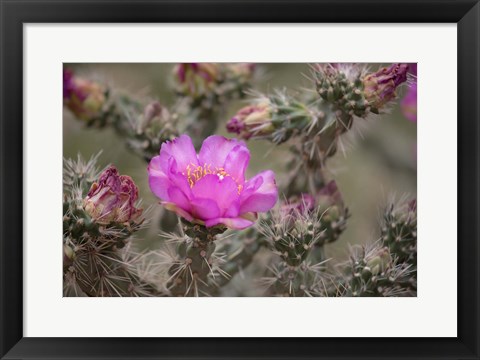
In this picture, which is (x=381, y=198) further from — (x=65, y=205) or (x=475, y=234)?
(x=65, y=205)

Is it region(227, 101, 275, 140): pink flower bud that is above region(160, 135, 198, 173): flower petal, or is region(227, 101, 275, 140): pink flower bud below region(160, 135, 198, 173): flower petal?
A: above

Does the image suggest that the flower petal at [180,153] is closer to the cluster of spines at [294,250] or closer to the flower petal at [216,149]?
the flower petal at [216,149]

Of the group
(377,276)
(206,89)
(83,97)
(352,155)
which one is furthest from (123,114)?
(377,276)

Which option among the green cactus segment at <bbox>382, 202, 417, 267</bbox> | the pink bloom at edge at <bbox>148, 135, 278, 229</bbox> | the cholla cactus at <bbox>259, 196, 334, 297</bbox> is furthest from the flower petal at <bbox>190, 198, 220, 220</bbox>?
the green cactus segment at <bbox>382, 202, 417, 267</bbox>

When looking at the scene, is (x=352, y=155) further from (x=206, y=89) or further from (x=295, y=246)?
(x=206, y=89)

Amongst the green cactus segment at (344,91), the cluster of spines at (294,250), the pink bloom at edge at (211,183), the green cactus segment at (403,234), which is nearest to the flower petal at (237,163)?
the pink bloom at edge at (211,183)

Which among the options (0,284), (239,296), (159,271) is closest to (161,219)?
(159,271)

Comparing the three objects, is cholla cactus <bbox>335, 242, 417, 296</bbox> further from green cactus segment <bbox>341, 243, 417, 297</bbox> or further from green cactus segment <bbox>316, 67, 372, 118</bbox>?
green cactus segment <bbox>316, 67, 372, 118</bbox>
